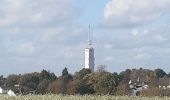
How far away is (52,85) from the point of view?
8306 centimetres

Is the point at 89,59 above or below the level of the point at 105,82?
above

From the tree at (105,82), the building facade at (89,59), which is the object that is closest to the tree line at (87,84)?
the tree at (105,82)

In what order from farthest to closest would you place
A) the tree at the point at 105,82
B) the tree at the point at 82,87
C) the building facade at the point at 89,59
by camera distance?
the building facade at the point at 89,59 < the tree at the point at 105,82 < the tree at the point at 82,87

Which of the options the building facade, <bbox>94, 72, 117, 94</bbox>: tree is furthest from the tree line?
the building facade

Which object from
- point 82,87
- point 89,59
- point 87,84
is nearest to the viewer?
point 82,87

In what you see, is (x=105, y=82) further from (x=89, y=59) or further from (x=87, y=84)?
(x=89, y=59)

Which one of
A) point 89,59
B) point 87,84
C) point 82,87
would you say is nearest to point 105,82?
point 87,84

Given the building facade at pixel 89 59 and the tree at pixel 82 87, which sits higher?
the building facade at pixel 89 59

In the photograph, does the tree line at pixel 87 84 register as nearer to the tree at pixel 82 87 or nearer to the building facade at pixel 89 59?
the tree at pixel 82 87

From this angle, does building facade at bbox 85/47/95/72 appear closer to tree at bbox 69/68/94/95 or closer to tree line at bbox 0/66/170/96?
tree line at bbox 0/66/170/96

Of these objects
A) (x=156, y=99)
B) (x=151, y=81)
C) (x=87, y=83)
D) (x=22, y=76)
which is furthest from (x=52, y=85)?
(x=156, y=99)

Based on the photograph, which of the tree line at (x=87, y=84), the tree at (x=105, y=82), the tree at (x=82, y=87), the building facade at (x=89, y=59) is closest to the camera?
the tree line at (x=87, y=84)

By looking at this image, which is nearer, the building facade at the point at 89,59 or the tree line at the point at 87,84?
the tree line at the point at 87,84

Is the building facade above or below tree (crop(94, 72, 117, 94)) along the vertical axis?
above
